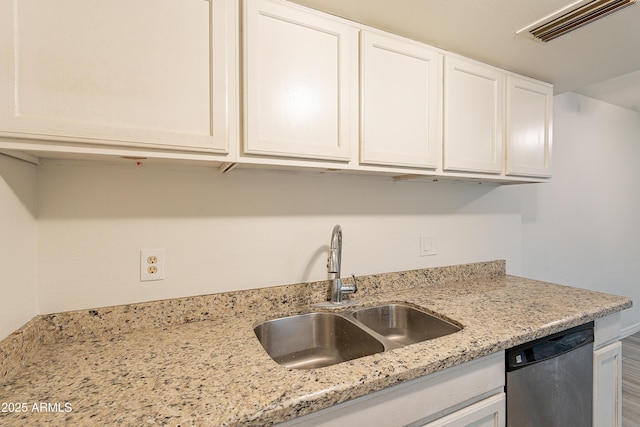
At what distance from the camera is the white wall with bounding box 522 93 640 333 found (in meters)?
2.43

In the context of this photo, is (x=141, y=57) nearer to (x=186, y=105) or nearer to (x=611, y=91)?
(x=186, y=105)

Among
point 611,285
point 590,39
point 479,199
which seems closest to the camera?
point 590,39

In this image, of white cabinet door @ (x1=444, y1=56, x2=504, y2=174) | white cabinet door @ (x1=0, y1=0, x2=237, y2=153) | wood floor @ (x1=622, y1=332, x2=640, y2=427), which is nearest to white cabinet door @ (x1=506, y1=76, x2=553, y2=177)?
white cabinet door @ (x1=444, y1=56, x2=504, y2=174)

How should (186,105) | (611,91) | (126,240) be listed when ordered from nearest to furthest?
1. (186,105)
2. (126,240)
3. (611,91)

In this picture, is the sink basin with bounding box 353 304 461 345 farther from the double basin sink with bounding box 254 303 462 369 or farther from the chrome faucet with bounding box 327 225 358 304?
the chrome faucet with bounding box 327 225 358 304

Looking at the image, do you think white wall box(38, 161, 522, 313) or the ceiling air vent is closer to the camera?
white wall box(38, 161, 522, 313)

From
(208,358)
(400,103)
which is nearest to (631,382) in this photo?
(400,103)

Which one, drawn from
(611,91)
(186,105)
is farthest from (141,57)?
(611,91)

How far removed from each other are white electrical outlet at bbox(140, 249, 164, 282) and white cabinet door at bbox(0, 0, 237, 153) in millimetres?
453

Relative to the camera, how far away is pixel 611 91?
2570mm

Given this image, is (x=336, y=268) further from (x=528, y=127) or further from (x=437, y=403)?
(x=528, y=127)

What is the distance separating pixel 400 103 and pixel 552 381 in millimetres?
1272

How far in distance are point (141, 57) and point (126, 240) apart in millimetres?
629

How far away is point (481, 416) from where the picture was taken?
0.97 m
